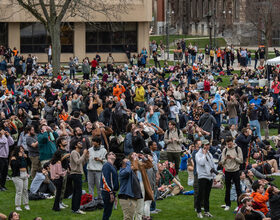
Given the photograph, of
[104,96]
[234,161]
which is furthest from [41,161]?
[104,96]

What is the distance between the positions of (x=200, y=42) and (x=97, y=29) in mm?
21889

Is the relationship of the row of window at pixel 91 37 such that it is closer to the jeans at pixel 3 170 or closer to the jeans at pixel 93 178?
the jeans at pixel 3 170

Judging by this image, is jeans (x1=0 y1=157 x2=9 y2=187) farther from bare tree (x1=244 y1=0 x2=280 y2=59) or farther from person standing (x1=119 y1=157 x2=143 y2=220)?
bare tree (x1=244 y1=0 x2=280 y2=59)

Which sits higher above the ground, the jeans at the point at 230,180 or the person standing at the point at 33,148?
the person standing at the point at 33,148

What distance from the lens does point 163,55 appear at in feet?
183

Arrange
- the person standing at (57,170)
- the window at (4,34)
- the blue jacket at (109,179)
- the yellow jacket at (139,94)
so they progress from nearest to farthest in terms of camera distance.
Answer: the blue jacket at (109,179), the person standing at (57,170), the yellow jacket at (139,94), the window at (4,34)

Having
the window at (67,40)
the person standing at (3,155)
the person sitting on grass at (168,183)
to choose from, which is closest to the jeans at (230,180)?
the person sitting on grass at (168,183)

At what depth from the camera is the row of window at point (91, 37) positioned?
50094 millimetres

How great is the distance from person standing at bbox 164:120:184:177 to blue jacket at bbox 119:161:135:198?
168 inches

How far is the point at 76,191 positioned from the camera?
13.9m

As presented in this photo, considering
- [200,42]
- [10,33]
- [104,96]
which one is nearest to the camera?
[104,96]

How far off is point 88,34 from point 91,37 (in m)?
0.33

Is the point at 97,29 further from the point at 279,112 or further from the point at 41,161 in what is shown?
the point at 41,161

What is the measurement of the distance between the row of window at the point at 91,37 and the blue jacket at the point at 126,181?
3808 centimetres
